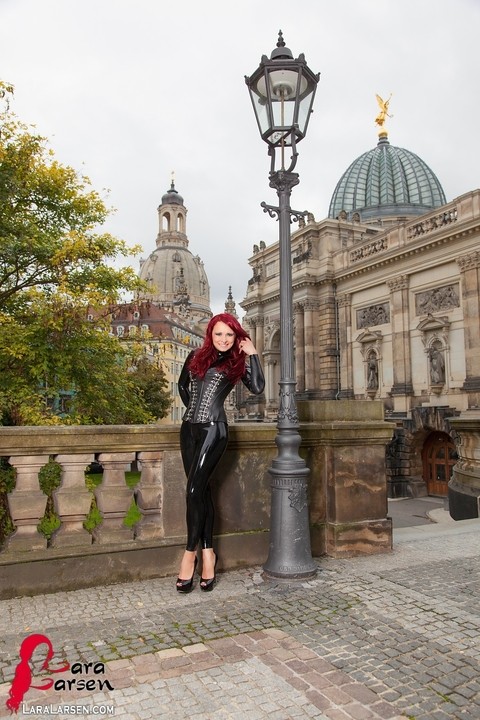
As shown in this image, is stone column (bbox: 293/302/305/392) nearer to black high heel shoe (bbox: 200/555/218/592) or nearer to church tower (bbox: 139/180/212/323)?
black high heel shoe (bbox: 200/555/218/592)

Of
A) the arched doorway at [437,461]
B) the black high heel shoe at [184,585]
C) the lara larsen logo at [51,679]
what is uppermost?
the black high heel shoe at [184,585]

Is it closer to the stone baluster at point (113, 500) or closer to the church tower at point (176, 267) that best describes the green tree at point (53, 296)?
the stone baluster at point (113, 500)

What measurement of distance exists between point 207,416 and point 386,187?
54.8 meters

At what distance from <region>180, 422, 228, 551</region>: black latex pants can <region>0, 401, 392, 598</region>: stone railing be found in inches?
15.2

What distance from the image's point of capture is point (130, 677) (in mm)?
3268

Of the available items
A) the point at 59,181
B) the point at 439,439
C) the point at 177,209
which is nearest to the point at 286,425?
the point at 59,181

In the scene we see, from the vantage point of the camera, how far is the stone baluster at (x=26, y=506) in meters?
4.90

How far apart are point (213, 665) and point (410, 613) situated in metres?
1.70

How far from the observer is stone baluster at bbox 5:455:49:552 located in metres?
4.90

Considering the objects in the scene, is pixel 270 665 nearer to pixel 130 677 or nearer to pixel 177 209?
pixel 130 677

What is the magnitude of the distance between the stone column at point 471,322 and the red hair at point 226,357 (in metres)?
28.4

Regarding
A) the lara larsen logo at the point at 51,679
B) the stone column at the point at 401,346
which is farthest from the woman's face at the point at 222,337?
the stone column at the point at 401,346

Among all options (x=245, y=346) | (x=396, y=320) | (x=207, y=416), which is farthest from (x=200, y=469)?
(x=396, y=320)

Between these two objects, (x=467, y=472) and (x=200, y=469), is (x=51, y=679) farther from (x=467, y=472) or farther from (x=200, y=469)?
(x=467, y=472)
